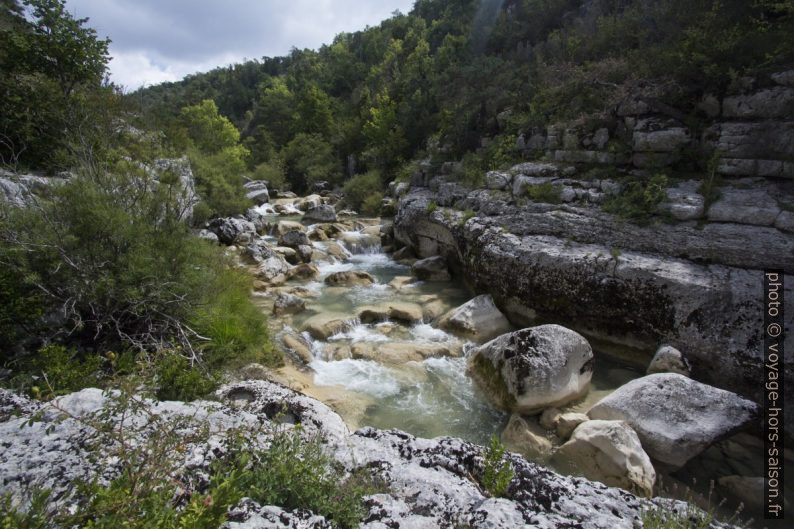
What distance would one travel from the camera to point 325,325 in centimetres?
947

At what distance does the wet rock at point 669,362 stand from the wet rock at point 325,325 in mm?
6847

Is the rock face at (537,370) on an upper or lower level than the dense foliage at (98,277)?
lower

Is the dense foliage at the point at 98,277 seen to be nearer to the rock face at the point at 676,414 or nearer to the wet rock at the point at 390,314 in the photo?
the wet rock at the point at 390,314

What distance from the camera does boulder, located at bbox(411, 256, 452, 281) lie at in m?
13.8

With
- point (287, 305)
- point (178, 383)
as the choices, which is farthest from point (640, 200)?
point (178, 383)

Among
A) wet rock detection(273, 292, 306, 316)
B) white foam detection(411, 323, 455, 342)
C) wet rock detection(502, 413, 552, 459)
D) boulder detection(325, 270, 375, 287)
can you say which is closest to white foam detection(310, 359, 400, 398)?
white foam detection(411, 323, 455, 342)

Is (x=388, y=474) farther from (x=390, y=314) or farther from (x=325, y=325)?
(x=390, y=314)

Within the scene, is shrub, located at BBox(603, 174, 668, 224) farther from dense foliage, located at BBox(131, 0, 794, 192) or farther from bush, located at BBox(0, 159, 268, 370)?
bush, located at BBox(0, 159, 268, 370)

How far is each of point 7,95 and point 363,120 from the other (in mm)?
31847

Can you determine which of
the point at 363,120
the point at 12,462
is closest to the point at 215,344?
the point at 12,462

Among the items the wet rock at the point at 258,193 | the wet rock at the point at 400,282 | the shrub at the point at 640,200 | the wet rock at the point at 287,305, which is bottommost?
the wet rock at the point at 400,282

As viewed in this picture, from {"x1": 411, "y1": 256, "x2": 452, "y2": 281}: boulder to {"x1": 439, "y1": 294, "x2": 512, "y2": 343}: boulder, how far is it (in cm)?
359

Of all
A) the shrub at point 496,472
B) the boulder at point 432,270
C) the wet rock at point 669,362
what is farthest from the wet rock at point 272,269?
the wet rock at point 669,362

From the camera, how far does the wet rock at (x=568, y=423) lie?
20.4ft
